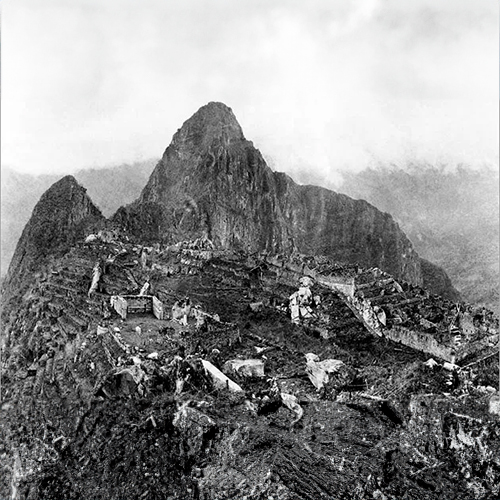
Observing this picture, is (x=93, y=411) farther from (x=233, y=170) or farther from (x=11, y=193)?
(x=233, y=170)

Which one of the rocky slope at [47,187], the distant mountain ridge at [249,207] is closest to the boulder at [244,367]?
the rocky slope at [47,187]

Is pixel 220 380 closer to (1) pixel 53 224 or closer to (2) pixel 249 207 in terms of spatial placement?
(1) pixel 53 224

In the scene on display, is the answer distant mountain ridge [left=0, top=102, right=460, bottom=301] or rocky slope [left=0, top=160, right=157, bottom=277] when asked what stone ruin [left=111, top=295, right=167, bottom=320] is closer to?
rocky slope [left=0, top=160, right=157, bottom=277]

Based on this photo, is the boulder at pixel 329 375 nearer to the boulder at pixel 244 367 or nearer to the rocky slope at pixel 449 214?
the boulder at pixel 244 367

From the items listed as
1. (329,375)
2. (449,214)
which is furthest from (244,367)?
(449,214)

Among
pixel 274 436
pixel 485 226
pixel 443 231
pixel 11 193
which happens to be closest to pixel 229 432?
pixel 274 436
